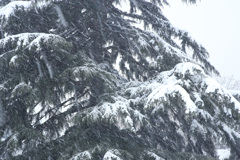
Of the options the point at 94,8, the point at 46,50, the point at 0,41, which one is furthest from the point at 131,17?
the point at 0,41

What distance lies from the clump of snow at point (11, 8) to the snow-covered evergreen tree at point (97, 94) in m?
0.02

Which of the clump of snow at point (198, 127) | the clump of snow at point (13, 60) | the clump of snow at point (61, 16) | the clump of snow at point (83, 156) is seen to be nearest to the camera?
the clump of snow at point (83, 156)

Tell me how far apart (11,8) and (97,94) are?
2234 mm

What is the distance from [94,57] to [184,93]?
3.86 metres

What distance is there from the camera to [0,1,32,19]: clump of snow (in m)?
5.54

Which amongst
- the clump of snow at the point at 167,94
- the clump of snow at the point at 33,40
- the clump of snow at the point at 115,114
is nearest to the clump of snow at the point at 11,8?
the clump of snow at the point at 33,40

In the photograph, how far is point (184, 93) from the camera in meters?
4.56

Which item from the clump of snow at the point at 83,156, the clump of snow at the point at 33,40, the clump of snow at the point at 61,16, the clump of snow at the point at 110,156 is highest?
the clump of snow at the point at 61,16

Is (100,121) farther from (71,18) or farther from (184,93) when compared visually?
(71,18)

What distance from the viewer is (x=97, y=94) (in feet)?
19.7

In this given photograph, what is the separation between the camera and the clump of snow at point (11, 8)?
5.54m

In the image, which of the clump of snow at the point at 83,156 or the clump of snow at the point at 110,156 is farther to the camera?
the clump of snow at the point at 83,156

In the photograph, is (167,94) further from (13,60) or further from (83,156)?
(13,60)

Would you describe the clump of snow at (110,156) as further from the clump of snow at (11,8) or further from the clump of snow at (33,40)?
the clump of snow at (11,8)
